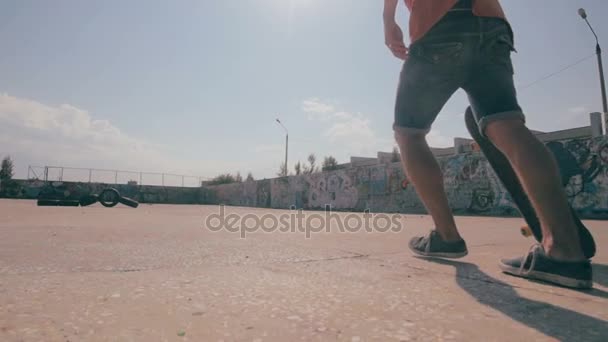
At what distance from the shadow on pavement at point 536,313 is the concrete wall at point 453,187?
1040cm

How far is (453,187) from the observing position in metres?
12.8

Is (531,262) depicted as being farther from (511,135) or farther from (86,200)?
(86,200)

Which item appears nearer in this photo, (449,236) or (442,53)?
(442,53)

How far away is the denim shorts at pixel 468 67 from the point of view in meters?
1.35

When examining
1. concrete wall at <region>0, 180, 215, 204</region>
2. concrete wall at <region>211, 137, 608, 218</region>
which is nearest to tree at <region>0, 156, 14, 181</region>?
concrete wall at <region>0, 180, 215, 204</region>

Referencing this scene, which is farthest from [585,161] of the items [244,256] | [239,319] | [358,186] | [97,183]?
[97,183]

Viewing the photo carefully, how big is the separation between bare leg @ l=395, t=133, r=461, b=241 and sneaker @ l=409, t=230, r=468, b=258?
26mm

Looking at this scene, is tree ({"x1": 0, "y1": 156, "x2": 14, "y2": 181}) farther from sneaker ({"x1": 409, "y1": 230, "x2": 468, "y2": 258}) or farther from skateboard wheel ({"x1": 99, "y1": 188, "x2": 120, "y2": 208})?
sneaker ({"x1": 409, "y1": 230, "x2": 468, "y2": 258})

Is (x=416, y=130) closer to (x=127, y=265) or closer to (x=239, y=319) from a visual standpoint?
(x=239, y=319)

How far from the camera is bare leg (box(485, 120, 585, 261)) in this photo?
117 cm

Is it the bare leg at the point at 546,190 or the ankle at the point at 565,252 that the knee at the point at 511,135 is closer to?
the bare leg at the point at 546,190

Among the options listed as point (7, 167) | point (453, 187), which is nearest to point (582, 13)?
point (453, 187)

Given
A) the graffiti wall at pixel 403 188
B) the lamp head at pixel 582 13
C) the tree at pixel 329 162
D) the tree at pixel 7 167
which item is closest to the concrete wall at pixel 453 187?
the graffiti wall at pixel 403 188

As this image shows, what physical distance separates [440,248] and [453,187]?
12096 millimetres
